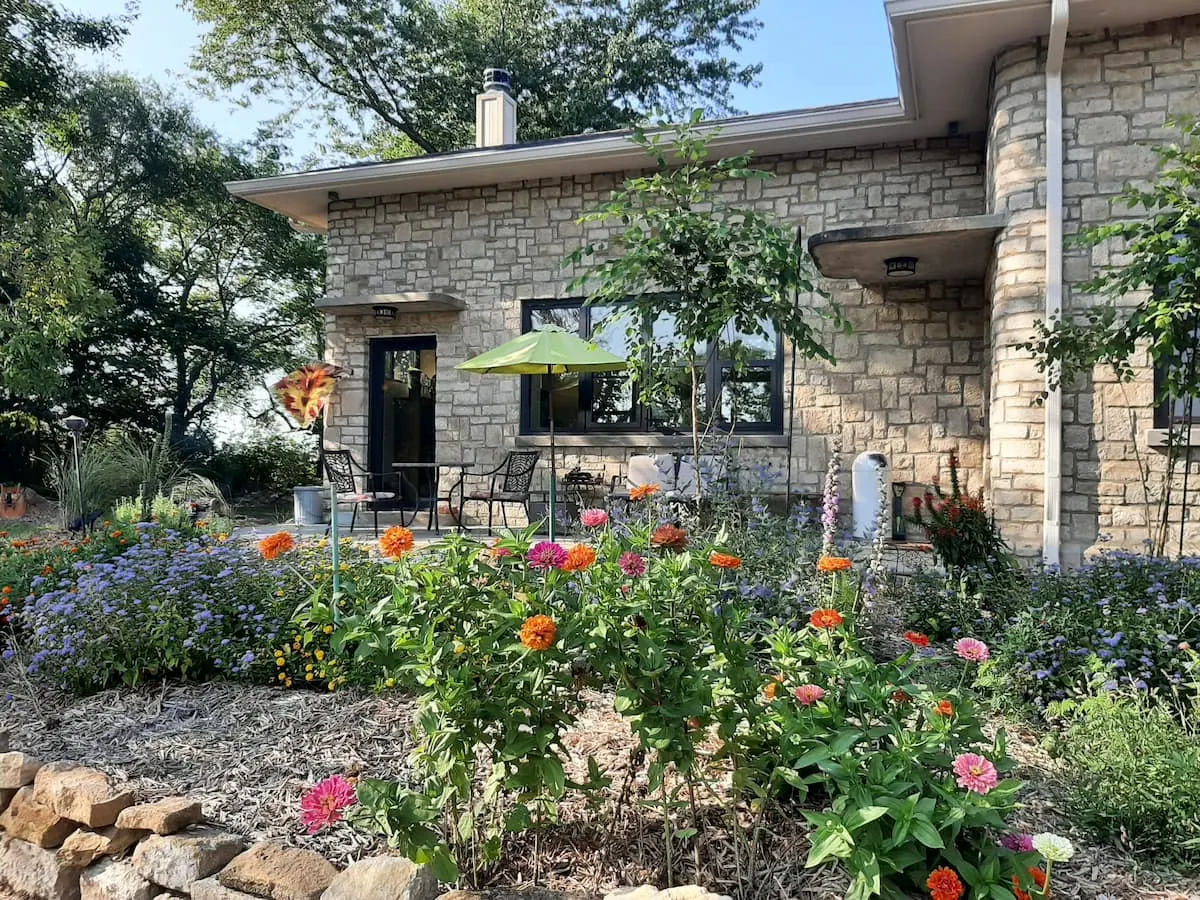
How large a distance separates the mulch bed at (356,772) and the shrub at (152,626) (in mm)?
108

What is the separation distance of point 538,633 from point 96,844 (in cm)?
165

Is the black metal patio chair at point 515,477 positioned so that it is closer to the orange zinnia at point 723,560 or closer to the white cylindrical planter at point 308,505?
the white cylindrical planter at point 308,505

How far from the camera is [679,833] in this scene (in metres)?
1.91

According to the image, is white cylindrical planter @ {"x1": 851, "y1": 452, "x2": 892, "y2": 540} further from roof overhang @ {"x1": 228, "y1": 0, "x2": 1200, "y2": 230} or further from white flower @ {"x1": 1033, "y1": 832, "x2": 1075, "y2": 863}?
white flower @ {"x1": 1033, "y1": 832, "x2": 1075, "y2": 863}

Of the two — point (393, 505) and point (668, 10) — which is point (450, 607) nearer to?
point (393, 505)

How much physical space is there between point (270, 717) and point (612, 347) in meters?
6.39

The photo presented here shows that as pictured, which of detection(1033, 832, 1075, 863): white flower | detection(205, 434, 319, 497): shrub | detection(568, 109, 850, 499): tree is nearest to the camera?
detection(1033, 832, 1075, 863): white flower

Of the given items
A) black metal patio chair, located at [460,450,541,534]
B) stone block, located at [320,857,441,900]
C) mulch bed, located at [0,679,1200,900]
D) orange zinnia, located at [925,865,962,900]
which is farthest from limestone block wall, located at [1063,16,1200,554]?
stone block, located at [320,857,441,900]

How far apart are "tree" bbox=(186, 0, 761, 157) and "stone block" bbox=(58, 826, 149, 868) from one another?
642 inches

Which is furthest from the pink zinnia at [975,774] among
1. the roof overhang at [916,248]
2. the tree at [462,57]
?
the tree at [462,57]

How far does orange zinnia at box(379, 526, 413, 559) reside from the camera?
83.7 inches

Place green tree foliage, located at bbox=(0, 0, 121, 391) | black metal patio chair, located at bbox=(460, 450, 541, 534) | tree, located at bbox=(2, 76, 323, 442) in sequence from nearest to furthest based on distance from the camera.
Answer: black metal patio chair, located at bbox=(460, 450, 541, 534) → green tree foliage, located at bbox=(0, 0, 121, 391) → tree, located at bbox=(2, 76, 323, 442)

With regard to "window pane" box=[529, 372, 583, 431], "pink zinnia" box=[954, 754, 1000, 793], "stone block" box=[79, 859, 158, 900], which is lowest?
"stone block" box=[79, 859, 158, 900]

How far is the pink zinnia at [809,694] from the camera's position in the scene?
1838 mm
